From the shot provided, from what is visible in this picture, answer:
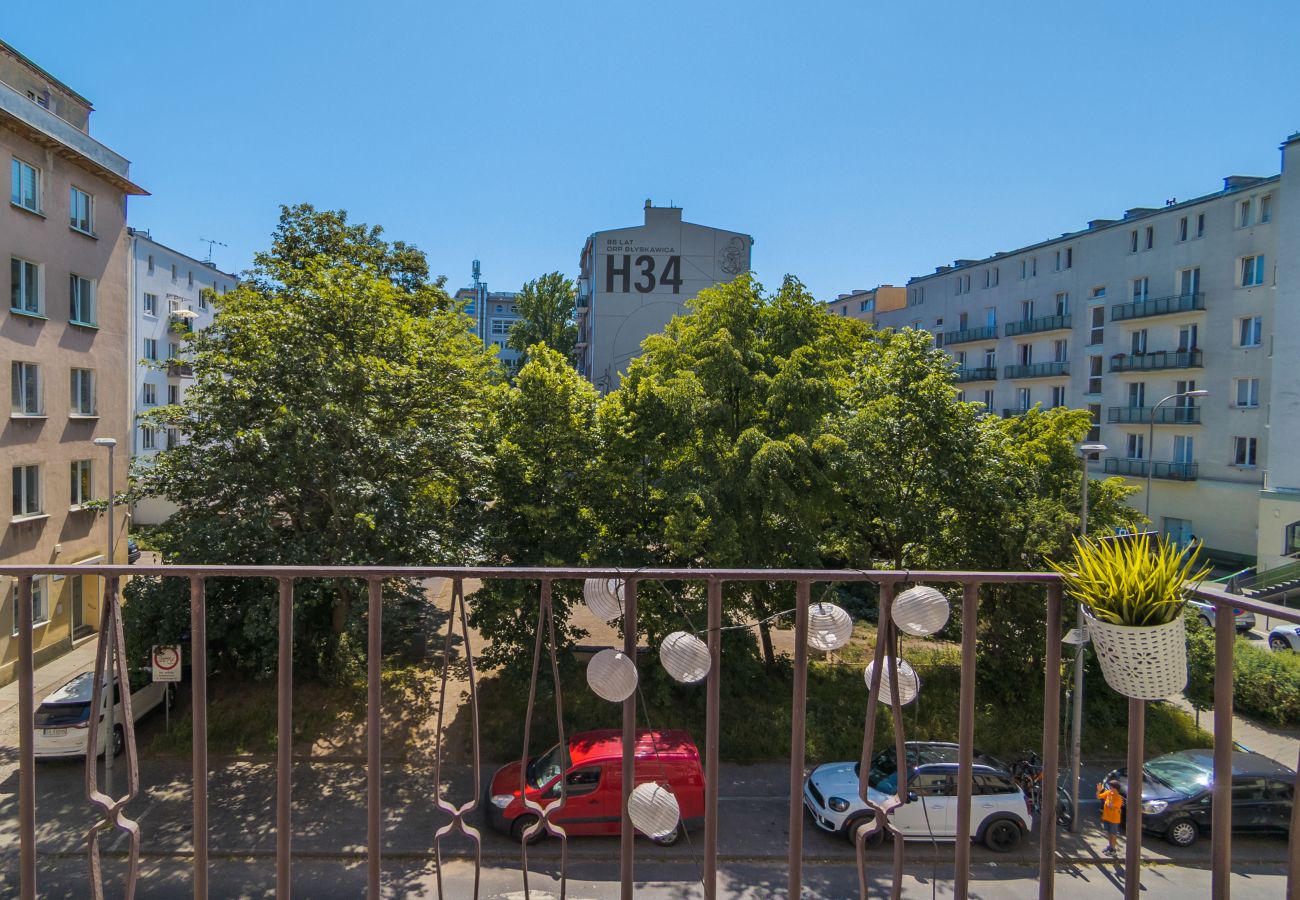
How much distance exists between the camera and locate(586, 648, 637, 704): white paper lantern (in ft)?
6.07

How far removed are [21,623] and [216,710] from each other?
13.3m

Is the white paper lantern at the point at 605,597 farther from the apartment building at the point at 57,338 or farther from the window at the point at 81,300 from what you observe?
the window at the point at 81,300

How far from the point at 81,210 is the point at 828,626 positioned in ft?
66.3

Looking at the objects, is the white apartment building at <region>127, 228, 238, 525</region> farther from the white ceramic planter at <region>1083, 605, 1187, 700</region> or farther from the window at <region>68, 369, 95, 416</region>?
the white ceramic planter at <region>1083, 605, 1187, 700</region>

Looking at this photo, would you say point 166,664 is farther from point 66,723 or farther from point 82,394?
point 82,394

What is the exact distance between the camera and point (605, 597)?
1.97 meters

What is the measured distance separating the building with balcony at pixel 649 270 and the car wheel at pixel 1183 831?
88.0ft

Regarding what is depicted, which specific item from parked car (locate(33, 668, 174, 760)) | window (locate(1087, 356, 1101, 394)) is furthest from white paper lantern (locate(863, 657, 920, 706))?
window (locate(1087, 356, 1101, 394))

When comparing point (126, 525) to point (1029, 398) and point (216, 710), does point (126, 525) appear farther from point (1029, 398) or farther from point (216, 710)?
point (1029, 398)

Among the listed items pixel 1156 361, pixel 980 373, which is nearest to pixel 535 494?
pixel 1156 361

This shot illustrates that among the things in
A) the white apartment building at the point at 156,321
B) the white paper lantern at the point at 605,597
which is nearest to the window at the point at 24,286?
the white apartment building at the point at 156,321

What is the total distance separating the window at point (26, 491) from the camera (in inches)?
594

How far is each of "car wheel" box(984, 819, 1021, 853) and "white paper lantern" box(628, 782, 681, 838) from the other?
9.60 m

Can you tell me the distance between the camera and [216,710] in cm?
1340
